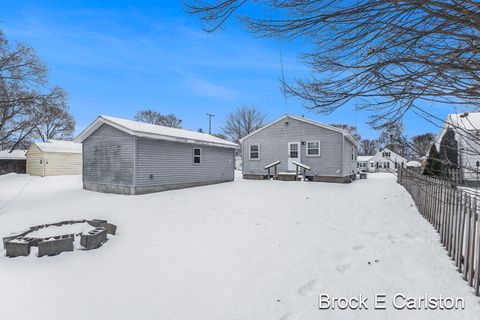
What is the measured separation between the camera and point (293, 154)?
16.4 m

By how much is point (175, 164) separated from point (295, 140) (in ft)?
27.1

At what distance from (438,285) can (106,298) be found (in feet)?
13.3

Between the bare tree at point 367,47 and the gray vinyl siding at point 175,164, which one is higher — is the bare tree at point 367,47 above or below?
above

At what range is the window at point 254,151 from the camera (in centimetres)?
1767

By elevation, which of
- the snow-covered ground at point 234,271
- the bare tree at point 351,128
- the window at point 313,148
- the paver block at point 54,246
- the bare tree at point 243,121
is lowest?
the snow-covered ground at point 234,271

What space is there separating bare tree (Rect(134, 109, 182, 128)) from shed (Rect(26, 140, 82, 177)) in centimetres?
1907

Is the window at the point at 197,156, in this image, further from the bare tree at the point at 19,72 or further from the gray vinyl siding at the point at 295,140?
the bare tree at the point at 19,72

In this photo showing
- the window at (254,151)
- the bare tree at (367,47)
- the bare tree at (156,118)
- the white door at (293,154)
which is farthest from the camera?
the bare tree at (156,118)

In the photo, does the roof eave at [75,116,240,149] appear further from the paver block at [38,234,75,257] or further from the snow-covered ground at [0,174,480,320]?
the paver block at [38,234,75,257]

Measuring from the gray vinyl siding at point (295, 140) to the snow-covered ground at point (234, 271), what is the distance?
9082 millimetres

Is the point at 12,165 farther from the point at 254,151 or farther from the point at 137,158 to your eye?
the point at 254,151

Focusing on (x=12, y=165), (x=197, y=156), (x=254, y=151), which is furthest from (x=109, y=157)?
(x=12, y=165)

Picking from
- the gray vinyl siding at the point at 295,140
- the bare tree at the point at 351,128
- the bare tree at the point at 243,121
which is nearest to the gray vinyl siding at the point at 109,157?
the bare tree at the point at 351,128

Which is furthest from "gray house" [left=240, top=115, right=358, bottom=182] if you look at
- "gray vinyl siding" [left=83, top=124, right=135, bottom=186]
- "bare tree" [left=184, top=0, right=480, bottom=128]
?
"bare tree" [left=184, top=0, right=480, bottom=128]
